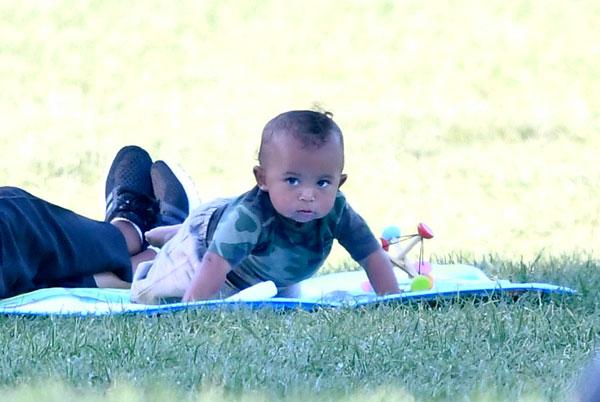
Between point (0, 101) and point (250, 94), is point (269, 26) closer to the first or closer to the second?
point (250, 94)

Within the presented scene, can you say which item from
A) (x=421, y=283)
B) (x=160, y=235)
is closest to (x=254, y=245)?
(x=421, y=283)

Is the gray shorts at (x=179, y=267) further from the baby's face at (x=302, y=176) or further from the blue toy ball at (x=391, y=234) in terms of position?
the blue toy ball at (x=391, y=234)

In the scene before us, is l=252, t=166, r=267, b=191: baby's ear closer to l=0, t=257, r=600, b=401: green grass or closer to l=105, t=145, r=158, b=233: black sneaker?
l=0, t=257, r=600, b=401: green grass

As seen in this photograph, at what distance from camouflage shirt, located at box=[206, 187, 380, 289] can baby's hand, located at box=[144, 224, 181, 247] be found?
761 mm

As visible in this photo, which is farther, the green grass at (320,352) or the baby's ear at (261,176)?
the baby's ear at (261,176)

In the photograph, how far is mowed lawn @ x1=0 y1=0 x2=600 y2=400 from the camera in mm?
3574

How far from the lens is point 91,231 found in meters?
5.28

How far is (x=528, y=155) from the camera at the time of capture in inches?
408

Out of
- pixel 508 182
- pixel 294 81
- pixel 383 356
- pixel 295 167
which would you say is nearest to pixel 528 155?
pixel 508 182

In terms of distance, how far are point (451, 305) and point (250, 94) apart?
26.7 ft

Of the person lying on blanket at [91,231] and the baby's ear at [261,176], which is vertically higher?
the baby's ear at [261,176]

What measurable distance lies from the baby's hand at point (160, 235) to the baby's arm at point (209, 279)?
102cm

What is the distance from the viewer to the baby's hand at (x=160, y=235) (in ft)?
18.6

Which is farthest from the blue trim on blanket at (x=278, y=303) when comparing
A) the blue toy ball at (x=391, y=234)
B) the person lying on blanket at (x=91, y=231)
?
the blue toy ball at (x=391, y=234)
